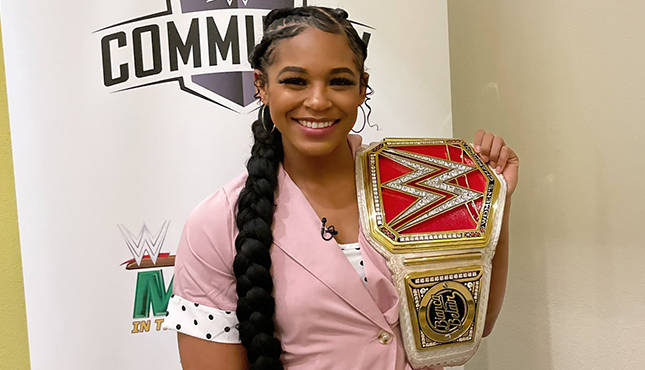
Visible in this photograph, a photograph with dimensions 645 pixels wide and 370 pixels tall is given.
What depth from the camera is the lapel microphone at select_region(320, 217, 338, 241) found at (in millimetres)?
1138

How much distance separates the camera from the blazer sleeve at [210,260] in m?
1.11

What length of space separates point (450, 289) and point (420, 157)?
29cm

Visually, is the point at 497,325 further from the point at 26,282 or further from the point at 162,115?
the point at 26,282

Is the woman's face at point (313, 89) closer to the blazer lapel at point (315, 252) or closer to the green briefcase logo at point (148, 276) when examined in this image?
the blazer lapel at point (315, 252)

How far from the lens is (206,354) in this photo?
1.10 metres

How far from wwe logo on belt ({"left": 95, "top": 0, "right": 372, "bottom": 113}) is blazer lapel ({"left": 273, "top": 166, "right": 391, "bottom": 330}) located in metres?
0.51

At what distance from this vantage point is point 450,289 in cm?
115

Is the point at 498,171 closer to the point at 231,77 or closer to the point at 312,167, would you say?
the point at 312,167

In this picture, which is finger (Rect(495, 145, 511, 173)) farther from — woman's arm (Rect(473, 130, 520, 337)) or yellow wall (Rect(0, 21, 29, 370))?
yellow wall (Rect(0, 21, 29, 370))

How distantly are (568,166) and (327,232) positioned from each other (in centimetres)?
87

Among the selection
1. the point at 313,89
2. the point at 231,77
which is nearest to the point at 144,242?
the point at 231,77

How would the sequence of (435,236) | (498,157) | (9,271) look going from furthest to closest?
(9,271)
(498,157)
(435,236)

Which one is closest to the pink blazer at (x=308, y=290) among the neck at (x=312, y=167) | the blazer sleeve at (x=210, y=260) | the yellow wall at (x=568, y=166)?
the blazer sleeve at (x=210, y=260)

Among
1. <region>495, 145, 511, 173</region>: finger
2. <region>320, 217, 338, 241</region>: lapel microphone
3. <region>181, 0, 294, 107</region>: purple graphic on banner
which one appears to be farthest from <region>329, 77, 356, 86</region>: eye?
<region>181, 0, 294, 107</region>: purple graphic on banner
